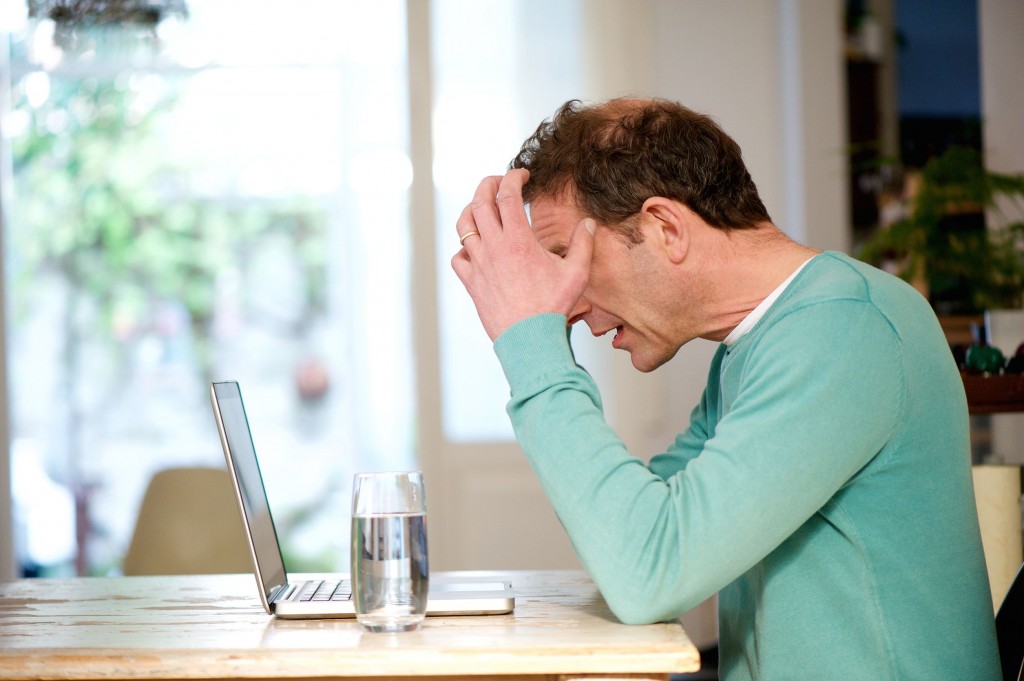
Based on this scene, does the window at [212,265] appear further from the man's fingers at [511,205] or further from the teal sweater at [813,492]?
the teal sweater at [813,492]

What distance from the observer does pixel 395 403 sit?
5.68 metres

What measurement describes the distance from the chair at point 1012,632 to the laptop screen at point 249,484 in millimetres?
782

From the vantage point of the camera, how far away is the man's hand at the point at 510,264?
1.11 metres

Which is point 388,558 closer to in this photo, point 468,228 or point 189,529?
point 468,228

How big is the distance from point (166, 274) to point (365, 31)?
65.7 inches

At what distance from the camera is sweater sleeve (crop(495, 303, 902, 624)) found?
37.2 inches

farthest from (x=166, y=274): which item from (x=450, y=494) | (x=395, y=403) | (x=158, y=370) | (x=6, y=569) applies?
(x=450, y=494)

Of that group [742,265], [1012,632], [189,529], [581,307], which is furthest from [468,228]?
[189,529]

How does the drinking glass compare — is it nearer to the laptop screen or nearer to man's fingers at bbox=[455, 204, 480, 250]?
the laptop screen

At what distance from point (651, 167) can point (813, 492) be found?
42 centimetres

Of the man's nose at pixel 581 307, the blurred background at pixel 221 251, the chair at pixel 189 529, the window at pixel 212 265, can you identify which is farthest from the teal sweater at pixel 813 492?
the window at pixel 212 265

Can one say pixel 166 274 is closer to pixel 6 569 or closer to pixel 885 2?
pixel 6 569

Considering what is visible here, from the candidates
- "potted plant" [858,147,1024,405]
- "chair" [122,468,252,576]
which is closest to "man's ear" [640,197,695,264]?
"chair" [122,468,252,576]

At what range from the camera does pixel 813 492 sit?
38.4 inches
